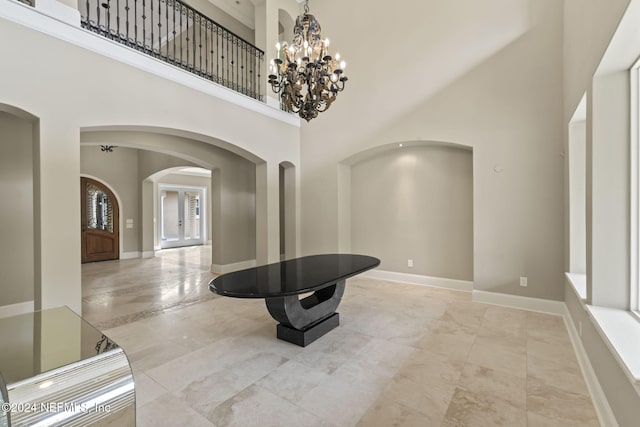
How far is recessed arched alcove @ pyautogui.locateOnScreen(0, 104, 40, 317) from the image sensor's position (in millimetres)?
4094

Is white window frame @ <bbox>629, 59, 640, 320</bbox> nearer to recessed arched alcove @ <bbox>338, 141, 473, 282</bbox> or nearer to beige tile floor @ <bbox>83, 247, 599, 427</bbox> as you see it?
beige tile floor @ <bbox>83, 247, 599, 427</bbox>

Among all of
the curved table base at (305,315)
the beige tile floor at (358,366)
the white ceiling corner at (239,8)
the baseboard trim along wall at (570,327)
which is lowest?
the beige tile floor at (358,366)

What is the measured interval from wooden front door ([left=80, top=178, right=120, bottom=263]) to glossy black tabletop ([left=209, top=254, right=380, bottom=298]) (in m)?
7.37

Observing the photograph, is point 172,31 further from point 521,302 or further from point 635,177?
point 521,302

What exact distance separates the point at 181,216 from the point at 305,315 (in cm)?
993

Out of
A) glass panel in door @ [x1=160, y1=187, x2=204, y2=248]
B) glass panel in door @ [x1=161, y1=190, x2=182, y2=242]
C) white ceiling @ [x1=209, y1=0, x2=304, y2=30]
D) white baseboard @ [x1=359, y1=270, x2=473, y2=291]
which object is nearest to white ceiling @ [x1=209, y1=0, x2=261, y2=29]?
white ceiling @ [x1=209, y1=0, x2=304, y2=30]

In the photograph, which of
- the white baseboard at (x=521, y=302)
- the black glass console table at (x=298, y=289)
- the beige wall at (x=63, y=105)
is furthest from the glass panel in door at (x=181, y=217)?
the white baseboard at (x=521, y=302)

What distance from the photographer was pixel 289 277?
2.84m

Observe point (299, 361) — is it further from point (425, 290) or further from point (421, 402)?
point (425, 290)

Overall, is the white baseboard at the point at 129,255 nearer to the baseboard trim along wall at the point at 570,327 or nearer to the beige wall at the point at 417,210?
the beige wall at the point at 417,210

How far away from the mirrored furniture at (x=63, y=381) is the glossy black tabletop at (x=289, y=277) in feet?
3.92

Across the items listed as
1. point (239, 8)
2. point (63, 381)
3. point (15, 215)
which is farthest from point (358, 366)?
point (239, 8)

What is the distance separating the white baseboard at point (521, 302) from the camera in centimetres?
384

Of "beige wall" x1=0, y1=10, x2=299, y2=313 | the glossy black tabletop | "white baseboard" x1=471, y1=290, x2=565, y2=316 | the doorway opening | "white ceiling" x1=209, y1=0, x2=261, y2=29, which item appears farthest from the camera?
the doorway opening
